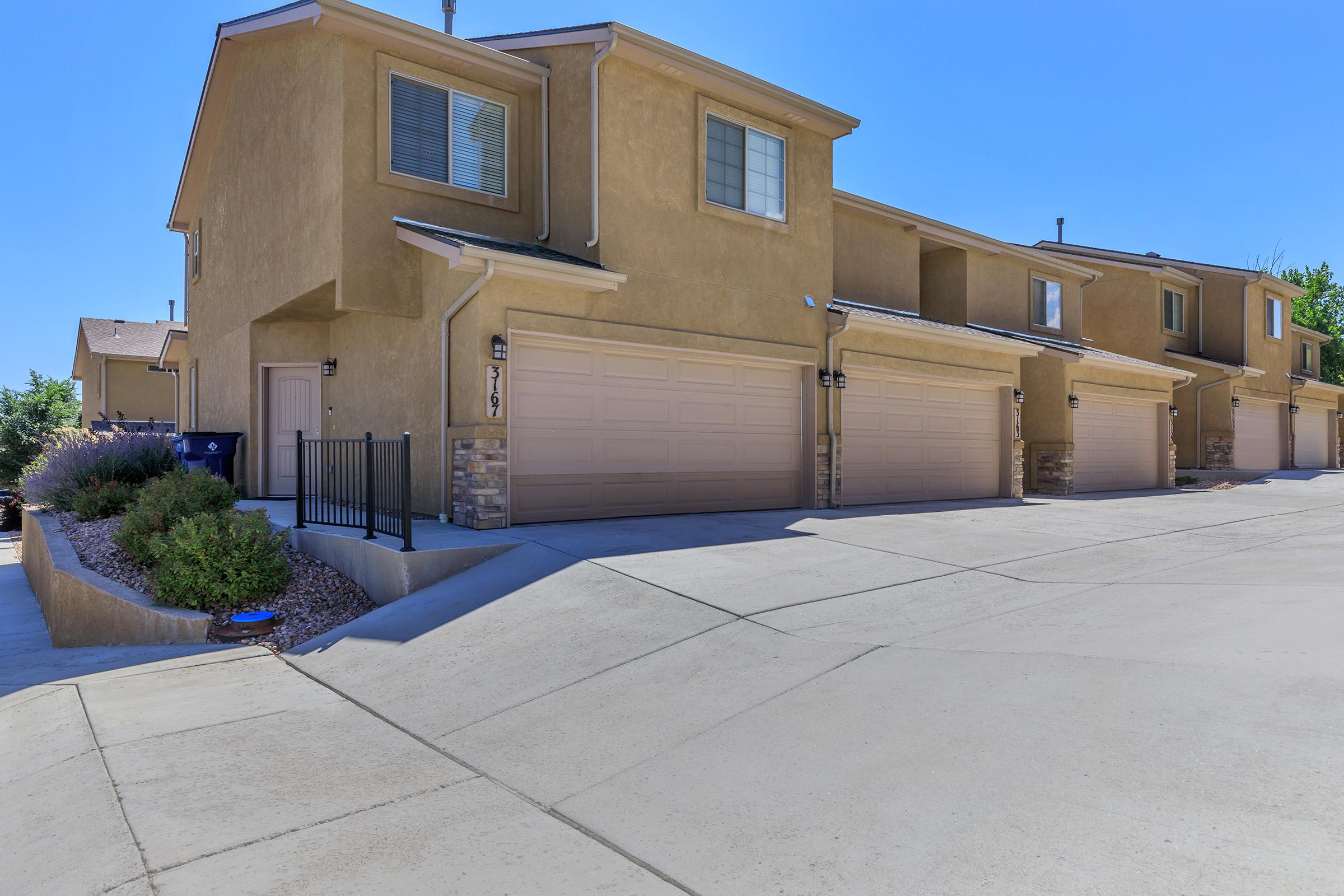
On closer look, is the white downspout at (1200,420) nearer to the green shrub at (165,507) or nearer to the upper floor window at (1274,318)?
the upper floor window at (1274,318)

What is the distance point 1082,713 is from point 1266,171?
3330cm

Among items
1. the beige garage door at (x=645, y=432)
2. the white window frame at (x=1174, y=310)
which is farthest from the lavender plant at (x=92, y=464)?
the white window frame at (x=1174, y=310)

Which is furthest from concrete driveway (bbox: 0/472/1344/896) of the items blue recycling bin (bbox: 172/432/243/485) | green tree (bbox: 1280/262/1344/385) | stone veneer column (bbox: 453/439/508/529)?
green tree (bbox: 1280/262/1344/385)

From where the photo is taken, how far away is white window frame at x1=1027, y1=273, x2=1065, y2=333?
1877 cm

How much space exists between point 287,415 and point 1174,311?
79.7 ft

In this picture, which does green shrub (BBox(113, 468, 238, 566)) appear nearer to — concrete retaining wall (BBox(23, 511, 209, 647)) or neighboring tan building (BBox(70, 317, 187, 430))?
concrete retaining wall (BBox(23, 511, 209, 647))

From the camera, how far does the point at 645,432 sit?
10.6 meters

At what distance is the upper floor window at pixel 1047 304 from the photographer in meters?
19.0

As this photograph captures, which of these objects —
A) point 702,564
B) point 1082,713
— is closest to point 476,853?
point 1082,713

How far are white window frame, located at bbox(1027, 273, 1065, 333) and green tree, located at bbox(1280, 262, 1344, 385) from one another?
94.2ft

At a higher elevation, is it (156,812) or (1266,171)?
(1266,171)

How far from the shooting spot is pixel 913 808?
3.01 metres

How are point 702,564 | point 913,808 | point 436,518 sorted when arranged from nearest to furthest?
point 913,808
point 702,564
point 436,518

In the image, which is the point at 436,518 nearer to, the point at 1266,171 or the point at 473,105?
the point at 473,105
